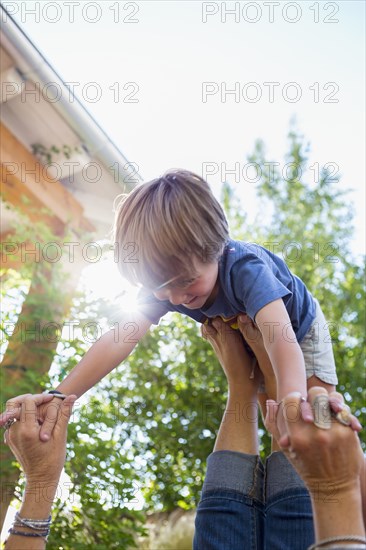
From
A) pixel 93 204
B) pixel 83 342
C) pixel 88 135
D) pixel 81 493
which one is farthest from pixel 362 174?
pixel 81 493

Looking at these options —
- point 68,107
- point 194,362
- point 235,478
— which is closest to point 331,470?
point 235,478

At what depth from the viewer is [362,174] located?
712cm

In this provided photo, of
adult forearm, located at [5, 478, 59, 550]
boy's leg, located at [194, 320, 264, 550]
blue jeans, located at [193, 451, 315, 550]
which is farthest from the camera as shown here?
boy's leg, located at [194, 320, 264, 550]

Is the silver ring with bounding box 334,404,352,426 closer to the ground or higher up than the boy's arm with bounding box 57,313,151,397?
closer to the ground

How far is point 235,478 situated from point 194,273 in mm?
587

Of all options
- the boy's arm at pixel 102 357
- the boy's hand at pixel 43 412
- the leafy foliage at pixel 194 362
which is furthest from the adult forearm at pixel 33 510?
the leafy foliage at pixel 194 362

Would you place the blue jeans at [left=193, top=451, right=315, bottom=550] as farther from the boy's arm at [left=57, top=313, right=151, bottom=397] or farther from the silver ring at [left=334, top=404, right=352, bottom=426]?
the silver ring at [left=334, top=404, right=352, bottom=426]

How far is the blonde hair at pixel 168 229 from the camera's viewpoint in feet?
5.90

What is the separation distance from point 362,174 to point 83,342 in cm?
450

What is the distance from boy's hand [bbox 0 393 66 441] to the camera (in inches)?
61.1

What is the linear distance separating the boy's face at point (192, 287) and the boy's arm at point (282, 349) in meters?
0.23

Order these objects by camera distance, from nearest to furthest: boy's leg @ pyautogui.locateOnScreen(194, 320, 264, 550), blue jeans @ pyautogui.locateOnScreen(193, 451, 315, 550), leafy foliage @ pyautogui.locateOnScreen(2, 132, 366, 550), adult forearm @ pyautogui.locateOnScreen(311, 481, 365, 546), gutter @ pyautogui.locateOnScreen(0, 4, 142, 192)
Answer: adult forearm @ pyautogui.locateOnScreen(311, 481, 365, 546) < blue jeans @ pyautogui.locateOnScreen(193, 451, 315, 550) < boy's leg @ pyautogui.locateOnScreen(194, 320, 264, 550) < gutter @ pyautogui.locateOnScreen(0, 4, 142, 192) < leafy foliage @ pyautogui.locateOnScreen(2, 132, 366, 550)

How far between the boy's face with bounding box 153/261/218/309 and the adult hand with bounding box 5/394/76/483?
0.47 meters

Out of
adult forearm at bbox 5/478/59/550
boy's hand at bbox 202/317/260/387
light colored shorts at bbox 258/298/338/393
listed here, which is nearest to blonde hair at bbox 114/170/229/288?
boy's hand at bbox 202/317/260/387
